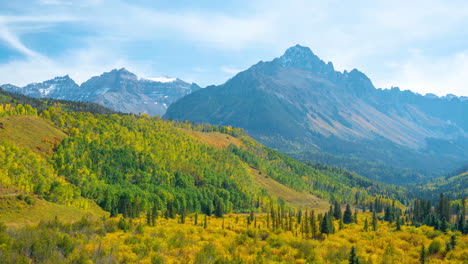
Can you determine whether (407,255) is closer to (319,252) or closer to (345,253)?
(345,253)

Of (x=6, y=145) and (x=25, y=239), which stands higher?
(x=6, y=145)

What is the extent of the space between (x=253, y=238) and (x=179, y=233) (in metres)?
26.6

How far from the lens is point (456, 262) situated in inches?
3770

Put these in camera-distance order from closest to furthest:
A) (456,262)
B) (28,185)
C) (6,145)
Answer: (456,262), (28,185), (6,145)

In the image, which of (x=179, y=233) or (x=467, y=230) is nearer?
(x=179, y=233)

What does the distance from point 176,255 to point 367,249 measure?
2320 inches

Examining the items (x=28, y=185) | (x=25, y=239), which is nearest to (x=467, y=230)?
(x=25, y=239)

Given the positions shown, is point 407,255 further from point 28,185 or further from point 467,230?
point 28,185

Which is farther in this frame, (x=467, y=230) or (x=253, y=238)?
(x=467, y=230)

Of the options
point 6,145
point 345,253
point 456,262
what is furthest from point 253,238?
point 6,145

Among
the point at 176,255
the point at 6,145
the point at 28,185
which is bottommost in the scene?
the point at 176,255

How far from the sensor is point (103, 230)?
126250 millimetres

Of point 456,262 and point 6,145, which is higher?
point 6,145

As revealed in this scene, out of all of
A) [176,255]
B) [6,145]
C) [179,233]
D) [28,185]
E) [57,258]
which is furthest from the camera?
[6,145]
